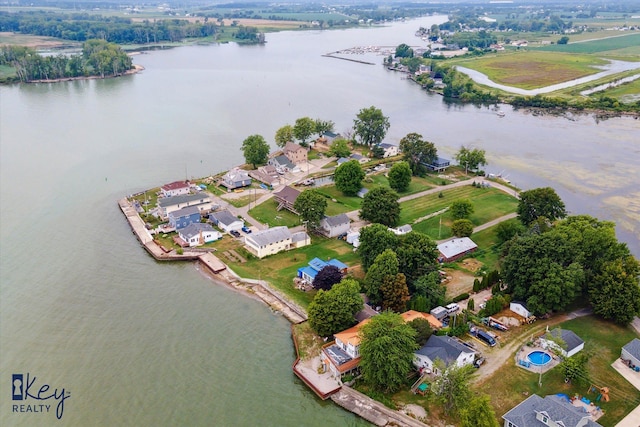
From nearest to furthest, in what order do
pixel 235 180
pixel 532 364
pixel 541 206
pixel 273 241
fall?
1. pixel 532 364
2. pixel 273 241
3. pixel 541 206
4. pixel 235 180

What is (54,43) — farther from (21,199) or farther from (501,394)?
(501,394)

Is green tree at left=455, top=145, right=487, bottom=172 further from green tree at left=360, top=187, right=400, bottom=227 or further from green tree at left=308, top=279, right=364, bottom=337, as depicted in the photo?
green tree at left=308, top=279, right=364, bottom=337

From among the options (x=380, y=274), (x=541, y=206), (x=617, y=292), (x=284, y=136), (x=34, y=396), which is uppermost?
(x=284, y=136)

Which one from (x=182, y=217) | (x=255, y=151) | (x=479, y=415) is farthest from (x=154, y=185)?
(x=479, y=415)

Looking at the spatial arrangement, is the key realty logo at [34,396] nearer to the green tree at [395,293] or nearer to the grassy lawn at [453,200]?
the green tree at [395,293]

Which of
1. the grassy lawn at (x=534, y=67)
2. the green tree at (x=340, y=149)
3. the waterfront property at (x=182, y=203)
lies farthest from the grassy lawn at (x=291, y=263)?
the grassy lawn at (x=534, y=67)

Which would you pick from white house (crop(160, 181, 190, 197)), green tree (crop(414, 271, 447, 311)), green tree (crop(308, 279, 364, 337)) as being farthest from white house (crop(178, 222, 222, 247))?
green tree (crop(414, 271, 447, 311))

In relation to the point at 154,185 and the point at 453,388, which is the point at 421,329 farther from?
the point at 154,185
